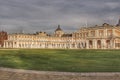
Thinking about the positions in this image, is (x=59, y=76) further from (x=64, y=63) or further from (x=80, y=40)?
(x=80, y=40)

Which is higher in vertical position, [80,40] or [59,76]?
[80,40]

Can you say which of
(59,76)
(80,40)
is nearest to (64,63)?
(59,76)

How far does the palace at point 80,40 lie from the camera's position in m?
120

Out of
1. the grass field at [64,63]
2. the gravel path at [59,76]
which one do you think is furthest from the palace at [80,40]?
the gravel path at [59,76]

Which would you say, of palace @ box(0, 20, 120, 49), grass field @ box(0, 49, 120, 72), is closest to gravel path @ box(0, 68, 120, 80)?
grass field @ box(0, 49, 120, 72)

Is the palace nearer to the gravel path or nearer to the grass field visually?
the grass field

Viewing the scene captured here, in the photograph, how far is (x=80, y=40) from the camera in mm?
137625

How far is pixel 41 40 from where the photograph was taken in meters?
145

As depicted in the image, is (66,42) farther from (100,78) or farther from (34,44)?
(100,78)

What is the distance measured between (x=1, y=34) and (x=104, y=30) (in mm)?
53383

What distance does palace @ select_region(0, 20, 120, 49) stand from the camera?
11988 cm

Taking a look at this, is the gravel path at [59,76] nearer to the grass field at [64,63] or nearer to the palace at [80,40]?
the grass field at [64,63]

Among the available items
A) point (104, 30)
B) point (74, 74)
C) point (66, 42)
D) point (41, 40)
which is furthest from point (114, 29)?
point (74, 74)

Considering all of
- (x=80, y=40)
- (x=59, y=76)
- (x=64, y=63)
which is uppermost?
(x=80, y=40)
